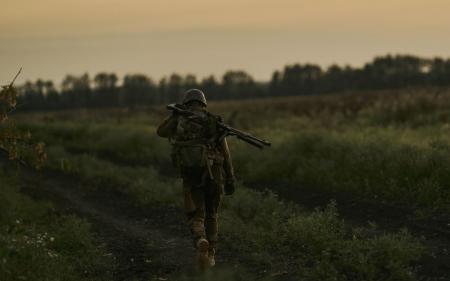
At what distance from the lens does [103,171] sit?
21.3m

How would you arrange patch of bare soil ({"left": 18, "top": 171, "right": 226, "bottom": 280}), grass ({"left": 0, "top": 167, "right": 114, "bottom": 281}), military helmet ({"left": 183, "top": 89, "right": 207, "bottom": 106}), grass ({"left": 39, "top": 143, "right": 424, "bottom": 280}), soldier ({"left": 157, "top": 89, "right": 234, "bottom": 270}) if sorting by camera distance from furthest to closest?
1. patch of bare soil ({"left": 18, "top": 171, "right": 226, "bottom": 280})
2. military helmet ({"left": 183, "top": 89, "right": 207, "bottom": 106})
3. soldier ({"left": 157, "top": 89, "right": 234, "bottom": 270})
4. grass ({"left": 0, "top": 167, "right": 114, "bottom": 281})
5. grass ({"left": 39, "top": 143, "right": 424, "bottom": 280})

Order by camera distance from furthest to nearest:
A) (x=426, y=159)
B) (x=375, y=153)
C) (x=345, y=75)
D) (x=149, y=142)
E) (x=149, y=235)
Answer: (x=345, y=75)
(x=149, y=142)
(x=375, y=153)
(x=426, y=159)
(x=149, y=235)

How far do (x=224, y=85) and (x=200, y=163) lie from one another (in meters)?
114

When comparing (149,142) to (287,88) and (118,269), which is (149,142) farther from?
(287,88)

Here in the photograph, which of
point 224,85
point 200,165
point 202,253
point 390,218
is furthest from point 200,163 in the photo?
point 224,85

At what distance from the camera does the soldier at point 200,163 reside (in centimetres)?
859

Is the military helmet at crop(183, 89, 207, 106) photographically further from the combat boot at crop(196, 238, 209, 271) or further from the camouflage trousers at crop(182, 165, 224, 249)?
the combat boot at crop(196, 238, 209, 271)

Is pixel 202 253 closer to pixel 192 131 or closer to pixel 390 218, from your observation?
pixel 192 131

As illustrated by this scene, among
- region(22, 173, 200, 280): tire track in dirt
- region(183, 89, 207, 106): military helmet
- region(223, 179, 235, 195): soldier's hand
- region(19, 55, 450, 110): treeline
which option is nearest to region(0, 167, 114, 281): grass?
region(22, 173, 200, 280): tire track in dirt

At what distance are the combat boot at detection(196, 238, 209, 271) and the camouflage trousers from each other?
0.21 m

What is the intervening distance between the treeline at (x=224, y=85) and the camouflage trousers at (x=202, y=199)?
243 feet

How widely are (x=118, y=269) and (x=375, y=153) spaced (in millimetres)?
7703

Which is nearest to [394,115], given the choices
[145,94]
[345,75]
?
[345,75]

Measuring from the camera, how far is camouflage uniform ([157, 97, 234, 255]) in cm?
859
